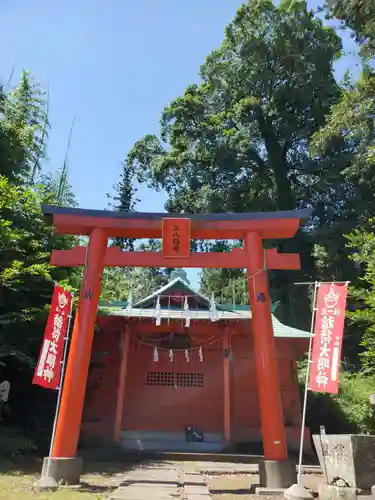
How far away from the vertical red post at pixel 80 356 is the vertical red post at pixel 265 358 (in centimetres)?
296

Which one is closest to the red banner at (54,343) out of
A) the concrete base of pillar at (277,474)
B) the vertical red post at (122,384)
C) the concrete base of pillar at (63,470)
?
the concrete base of pillar at (63,470)

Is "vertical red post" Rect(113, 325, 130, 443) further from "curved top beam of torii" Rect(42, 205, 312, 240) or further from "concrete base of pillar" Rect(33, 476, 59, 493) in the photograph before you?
"concrete base of pillar" Rect(33, 476, 59, 493)

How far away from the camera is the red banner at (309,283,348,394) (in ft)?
23.8

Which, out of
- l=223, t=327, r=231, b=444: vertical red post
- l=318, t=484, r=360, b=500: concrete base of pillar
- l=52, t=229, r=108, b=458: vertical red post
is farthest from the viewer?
l=223, t=327, r=231, b=444: vertical red post

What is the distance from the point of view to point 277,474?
24.7ft

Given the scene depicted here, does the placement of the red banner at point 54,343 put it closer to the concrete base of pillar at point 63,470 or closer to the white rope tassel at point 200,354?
the concrete base of pillar at point 63,470

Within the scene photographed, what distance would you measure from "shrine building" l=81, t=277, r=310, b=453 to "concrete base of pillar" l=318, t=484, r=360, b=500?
5.36 m

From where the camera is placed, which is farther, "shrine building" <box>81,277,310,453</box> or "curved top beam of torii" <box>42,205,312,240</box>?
"shrine building" <box>81,277,310,453</box>

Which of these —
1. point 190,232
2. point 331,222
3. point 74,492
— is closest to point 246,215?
point 190,232

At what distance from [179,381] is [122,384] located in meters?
1.79

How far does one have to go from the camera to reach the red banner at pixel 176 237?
28.7 feet

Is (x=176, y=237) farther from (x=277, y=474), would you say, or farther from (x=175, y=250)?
(x=277, y=474)

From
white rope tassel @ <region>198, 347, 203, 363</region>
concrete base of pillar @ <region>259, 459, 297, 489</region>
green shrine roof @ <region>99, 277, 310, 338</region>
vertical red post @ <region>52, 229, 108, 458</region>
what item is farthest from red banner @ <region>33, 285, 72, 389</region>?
white rope tassel @ <region>198, 347, 203, 363</region>

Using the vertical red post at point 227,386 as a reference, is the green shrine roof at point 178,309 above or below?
above
